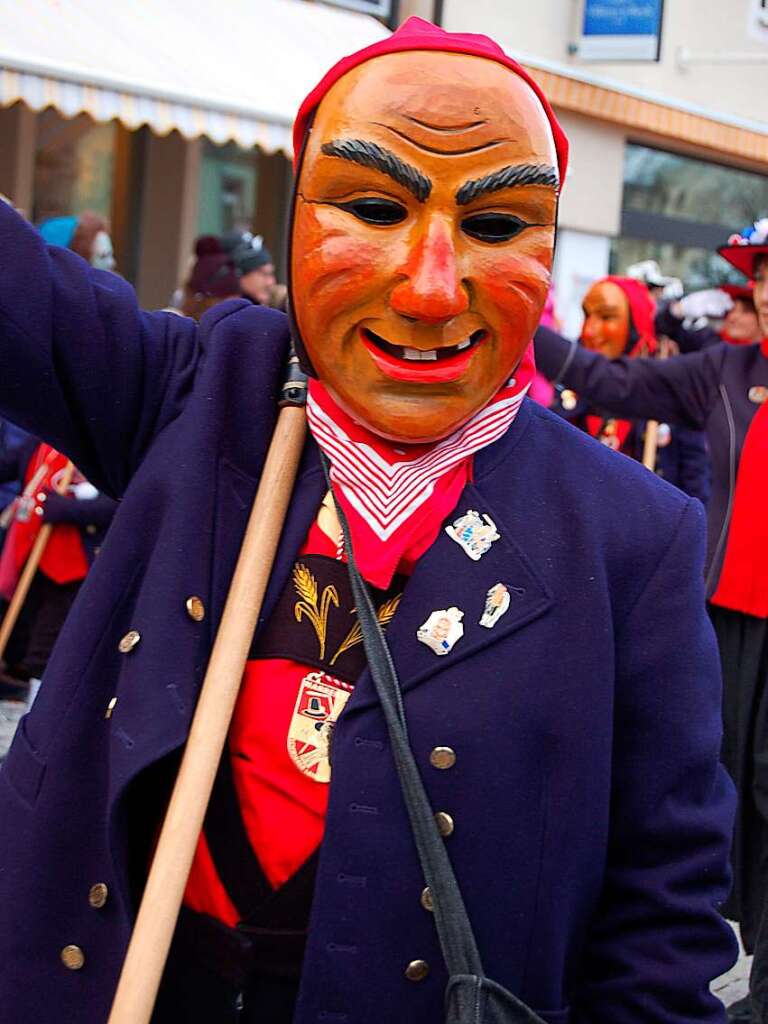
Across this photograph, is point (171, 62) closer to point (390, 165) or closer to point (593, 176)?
point (593, 176)

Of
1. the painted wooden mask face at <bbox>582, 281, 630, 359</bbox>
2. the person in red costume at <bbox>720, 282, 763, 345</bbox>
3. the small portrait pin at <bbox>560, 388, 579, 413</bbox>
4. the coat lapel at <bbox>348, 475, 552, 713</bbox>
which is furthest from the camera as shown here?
the painted wooden mask face at <bbox>582, 281, 630, 359</bbox>

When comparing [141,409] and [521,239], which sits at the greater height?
[521,239]

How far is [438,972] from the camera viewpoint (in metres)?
1.76

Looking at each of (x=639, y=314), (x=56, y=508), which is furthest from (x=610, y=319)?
(x=56, y=508)

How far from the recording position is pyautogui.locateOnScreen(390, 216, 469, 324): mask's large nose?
1751mm

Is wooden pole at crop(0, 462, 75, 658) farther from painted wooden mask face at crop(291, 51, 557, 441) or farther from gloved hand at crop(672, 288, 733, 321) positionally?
painted wooden mask face at crop(291, 51, 557, 441)

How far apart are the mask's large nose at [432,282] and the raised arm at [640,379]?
9.93 feet

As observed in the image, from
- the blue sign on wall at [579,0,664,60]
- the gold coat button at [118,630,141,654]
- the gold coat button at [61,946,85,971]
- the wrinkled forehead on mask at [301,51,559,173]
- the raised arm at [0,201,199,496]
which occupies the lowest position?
the gold coat button at [61,946,85,971]

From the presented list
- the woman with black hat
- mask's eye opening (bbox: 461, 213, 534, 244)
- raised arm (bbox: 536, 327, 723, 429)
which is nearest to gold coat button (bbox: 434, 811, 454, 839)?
mask's eye opening (bbox: 461, 213, 534, 244)

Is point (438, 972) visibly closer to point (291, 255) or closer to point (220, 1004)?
point (220, 1004)

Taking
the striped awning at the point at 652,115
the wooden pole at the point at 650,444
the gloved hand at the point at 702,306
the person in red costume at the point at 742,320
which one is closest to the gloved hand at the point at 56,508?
the wooden pole at the point at 650,444

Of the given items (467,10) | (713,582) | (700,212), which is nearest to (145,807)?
(713,582)

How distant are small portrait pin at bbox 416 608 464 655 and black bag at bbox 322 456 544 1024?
7cm

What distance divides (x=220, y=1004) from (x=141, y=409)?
73 cm
